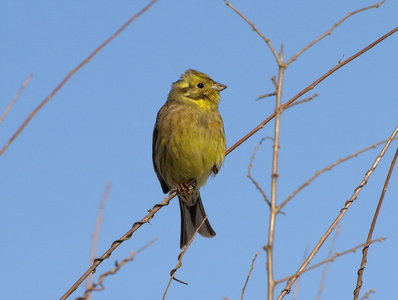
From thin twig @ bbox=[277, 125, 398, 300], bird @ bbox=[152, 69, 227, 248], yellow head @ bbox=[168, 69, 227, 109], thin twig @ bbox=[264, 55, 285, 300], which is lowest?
thin twig @ bbox=[264, 55, 285, 300]

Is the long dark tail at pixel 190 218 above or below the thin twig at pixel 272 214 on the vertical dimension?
above

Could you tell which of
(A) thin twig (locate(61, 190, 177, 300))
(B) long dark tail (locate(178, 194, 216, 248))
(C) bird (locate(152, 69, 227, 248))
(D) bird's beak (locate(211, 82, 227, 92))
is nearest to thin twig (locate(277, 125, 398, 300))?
(A) thin twig (locate(61, 190, 177, 300))

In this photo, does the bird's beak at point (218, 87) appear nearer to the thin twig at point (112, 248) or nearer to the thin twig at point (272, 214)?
the thin twig at point (112, 248)

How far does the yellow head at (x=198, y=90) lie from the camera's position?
5516 mm

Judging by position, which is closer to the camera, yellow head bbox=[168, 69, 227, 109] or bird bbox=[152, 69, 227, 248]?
bird bbox=[152, 69, 227, 248]

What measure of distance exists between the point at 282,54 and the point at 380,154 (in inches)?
32.4

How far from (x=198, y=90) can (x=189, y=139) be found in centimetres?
60

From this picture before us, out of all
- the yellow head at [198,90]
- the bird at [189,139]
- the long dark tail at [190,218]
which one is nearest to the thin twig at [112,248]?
the bird at [189,139]

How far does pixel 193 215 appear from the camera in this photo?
589 centimetres

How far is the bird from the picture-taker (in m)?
5.23

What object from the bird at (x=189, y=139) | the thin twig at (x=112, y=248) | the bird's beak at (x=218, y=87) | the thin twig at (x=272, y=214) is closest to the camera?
the thin twig at (x=272, y=214)

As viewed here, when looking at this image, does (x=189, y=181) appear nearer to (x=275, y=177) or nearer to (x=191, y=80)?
(x=191, y=80)

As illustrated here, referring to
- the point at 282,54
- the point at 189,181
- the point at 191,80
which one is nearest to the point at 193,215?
the point at 189,181

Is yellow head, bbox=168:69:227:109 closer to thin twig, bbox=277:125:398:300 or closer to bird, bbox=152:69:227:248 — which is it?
bird, bbox=152:69:227:248
